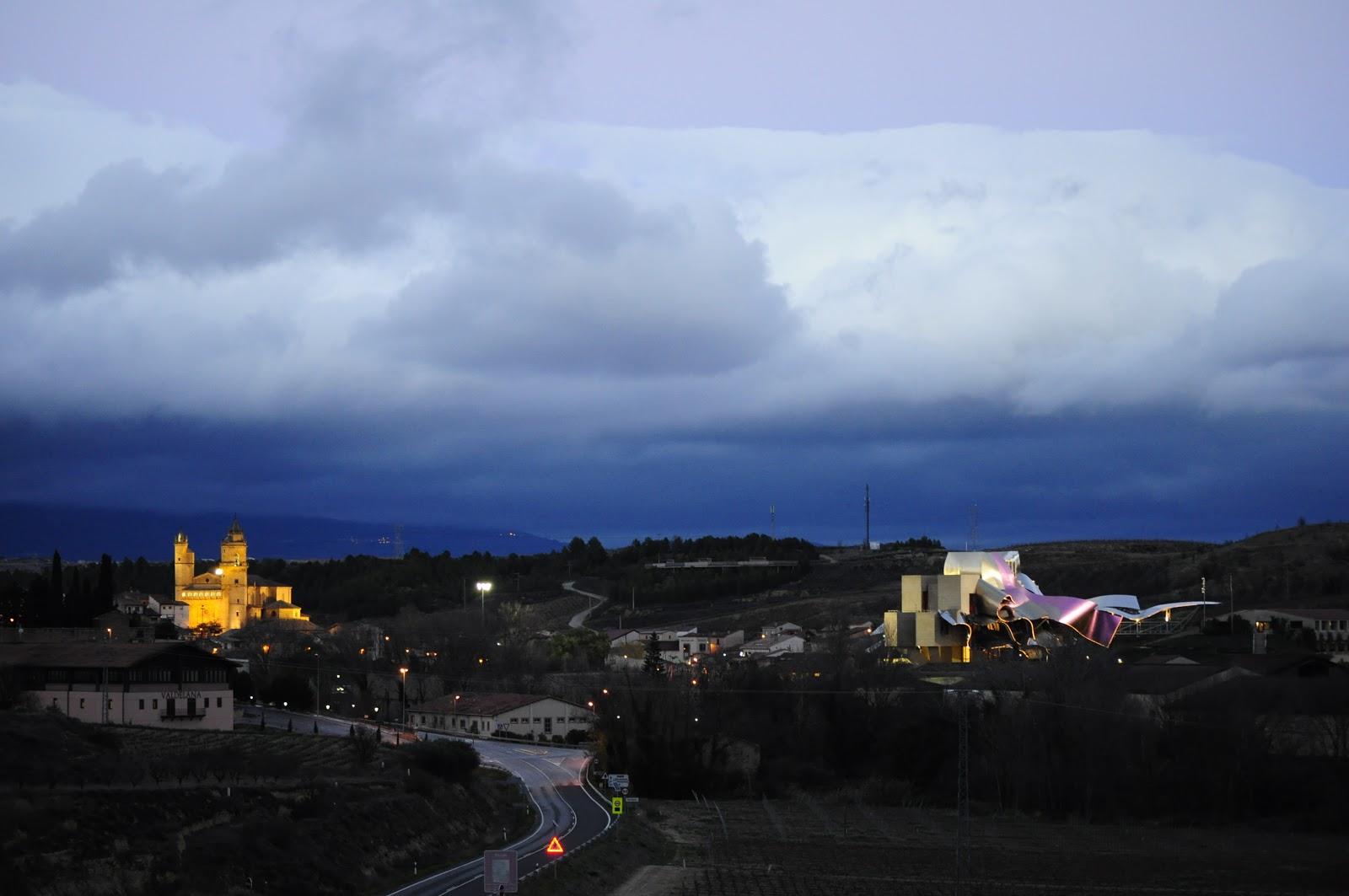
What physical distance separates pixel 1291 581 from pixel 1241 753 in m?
74.9

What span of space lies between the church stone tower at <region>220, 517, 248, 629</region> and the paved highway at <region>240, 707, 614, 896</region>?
84.2 m

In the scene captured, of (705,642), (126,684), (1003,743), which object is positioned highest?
(126,684)

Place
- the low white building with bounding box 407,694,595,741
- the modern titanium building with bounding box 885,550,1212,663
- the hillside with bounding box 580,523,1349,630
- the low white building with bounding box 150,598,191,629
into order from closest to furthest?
the low white building with bounding box 407,694,595,741 < the modern titanium building with bounding box 885,550,1212,663 < the hillside with bounding box 580,523,1349,630 < the low white building with bounding box 150,598,191,629

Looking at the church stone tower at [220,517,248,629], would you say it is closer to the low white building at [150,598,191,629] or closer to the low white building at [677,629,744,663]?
the low white building at [150,598,191,629]

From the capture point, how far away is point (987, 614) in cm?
10319

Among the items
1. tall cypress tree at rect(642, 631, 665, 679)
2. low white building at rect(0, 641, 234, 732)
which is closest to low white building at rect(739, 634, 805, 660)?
tall cypress tree at rect(642, 631, 665, 679)

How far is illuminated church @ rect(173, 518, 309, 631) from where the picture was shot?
168 metres

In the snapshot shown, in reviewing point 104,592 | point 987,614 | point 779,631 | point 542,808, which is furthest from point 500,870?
point 779,631

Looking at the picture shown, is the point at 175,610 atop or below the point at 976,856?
atop

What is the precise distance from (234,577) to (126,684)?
368 ft

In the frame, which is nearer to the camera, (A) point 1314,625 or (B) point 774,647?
(A) point 1314,625

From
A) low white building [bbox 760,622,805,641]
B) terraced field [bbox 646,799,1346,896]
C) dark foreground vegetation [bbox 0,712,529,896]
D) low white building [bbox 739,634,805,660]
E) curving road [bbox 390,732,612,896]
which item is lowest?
terraced field [bbox 646,799,1346,896]

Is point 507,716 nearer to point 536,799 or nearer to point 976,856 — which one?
point 536,799

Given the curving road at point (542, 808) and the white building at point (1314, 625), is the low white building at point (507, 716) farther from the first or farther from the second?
the white building at point (1314, 625)
